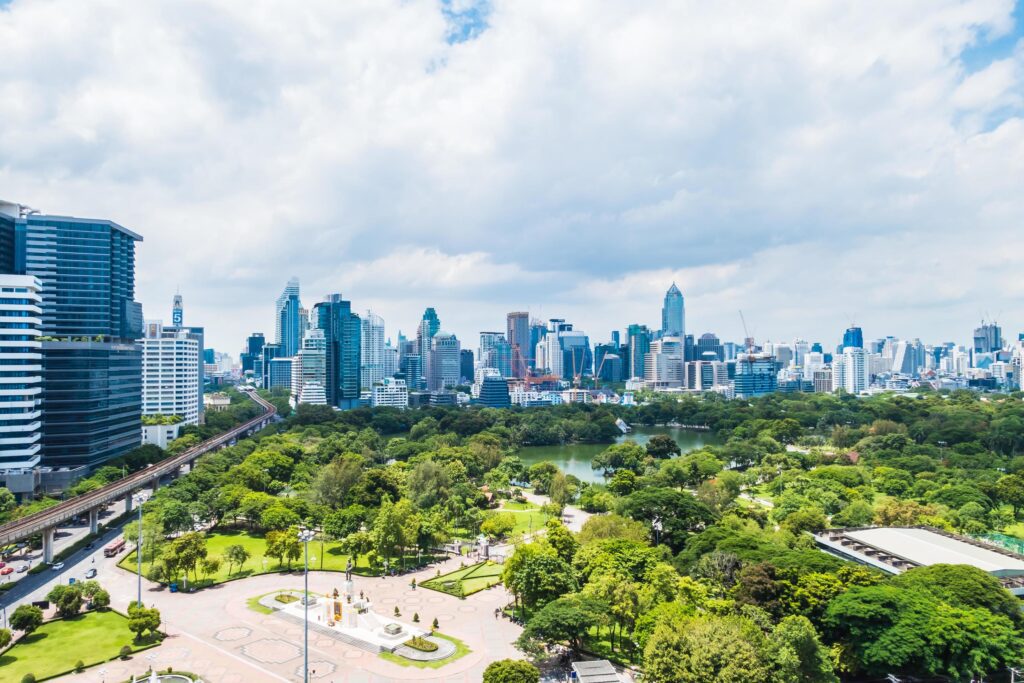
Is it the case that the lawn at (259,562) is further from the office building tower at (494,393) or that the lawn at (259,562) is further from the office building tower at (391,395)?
the office building tower at (391,395)

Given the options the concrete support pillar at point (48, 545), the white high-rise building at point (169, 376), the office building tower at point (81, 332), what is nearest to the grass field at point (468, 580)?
the concrete support pillar at point (48, 545)

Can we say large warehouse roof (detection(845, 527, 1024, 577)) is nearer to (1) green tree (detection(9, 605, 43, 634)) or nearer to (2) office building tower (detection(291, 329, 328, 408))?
(1) green tree (detection(9, 605, 43, 634))

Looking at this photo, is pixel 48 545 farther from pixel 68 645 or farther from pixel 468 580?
pixel 468 580

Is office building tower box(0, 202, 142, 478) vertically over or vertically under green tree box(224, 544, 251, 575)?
over

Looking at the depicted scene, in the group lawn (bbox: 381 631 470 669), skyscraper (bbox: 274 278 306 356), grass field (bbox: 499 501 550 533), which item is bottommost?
grass field (bbox: 499 501 550 533)

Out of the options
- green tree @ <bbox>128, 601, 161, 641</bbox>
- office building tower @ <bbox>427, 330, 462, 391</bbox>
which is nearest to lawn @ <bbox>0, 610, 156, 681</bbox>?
green tree @ <bbox>128, 601, 161, 641</bbox>

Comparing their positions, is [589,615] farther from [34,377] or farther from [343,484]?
[34,377]

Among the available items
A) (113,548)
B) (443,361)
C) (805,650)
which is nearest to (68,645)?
(113,548)
